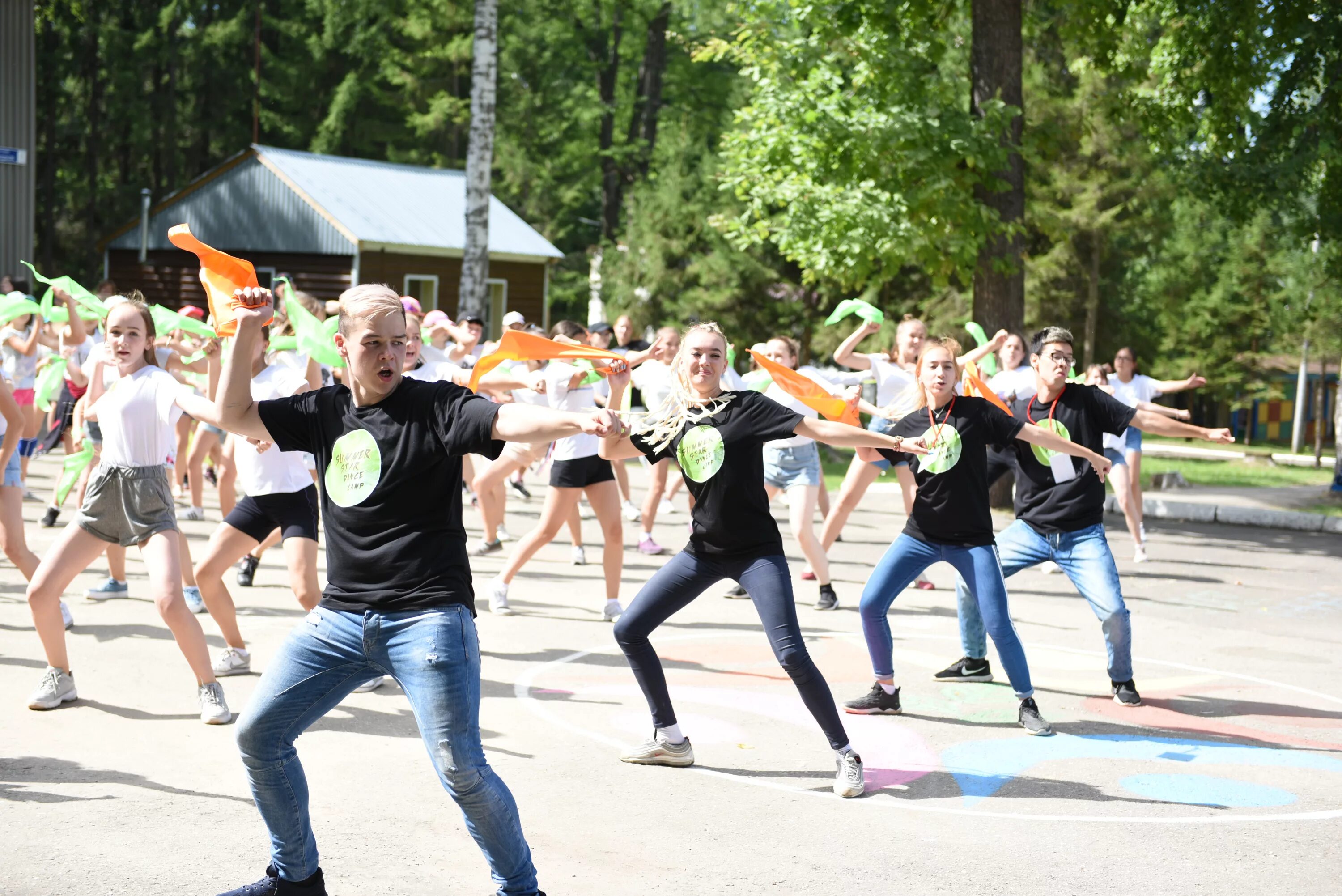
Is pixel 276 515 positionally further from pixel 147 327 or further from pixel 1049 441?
pixel 1049 441

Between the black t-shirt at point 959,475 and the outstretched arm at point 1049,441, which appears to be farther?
the black t-shirt at point 959,475

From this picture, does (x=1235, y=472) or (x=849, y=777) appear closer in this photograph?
(x=849, y=777)

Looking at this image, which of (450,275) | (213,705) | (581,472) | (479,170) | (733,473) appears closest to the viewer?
(733,473)

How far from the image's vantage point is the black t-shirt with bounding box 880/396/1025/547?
22.5 feet

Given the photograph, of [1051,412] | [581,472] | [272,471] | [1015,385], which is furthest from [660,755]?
[1015,385]

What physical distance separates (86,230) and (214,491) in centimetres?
3214

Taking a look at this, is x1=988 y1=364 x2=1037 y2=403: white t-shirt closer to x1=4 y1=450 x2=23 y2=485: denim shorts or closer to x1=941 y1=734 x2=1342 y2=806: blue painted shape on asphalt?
x1=941 y1=734 x2=1342 y2=806: blue painted shape on asphalt

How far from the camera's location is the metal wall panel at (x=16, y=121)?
2600cm

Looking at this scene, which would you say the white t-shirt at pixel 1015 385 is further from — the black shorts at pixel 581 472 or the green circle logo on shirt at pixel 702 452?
the green circle logo on shirt at pixel 702 452

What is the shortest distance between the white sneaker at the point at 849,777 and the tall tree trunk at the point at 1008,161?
11.5m

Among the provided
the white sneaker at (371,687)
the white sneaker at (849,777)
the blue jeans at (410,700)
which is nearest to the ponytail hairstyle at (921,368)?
the white sneaker at (849,777)

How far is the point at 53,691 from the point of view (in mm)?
6523

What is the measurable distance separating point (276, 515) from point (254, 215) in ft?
94.9

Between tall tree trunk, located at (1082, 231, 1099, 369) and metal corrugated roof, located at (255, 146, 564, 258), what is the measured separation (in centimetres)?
1412
